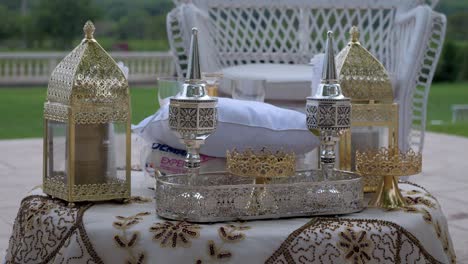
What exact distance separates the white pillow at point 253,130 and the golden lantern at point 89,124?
0.15 m

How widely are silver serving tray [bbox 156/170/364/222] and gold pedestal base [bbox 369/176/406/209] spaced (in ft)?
0.15

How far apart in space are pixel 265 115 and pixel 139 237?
1.32 ft

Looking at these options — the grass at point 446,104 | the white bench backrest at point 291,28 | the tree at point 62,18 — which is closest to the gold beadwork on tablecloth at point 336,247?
the white bench backrest at point 291,28

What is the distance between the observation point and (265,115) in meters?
1.59

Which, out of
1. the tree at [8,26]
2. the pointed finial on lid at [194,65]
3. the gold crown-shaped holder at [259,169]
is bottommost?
the gold crown-shaped holder at [259,169]

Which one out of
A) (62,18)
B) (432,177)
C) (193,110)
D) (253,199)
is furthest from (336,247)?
(62,18)

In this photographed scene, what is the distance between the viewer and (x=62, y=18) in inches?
587

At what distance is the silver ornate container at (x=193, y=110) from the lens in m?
1.29

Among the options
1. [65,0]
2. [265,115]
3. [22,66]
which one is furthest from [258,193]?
[65,0]

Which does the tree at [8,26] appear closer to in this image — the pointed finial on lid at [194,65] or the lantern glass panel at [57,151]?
the lantern glass panel at [57,151]

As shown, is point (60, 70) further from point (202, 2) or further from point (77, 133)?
point (202, 2)

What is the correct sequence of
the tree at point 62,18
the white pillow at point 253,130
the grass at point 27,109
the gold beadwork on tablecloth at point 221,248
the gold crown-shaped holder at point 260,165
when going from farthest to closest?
the tree at point 62,18, the grass at point 27,109, the white pillow at point 253,130, the gold crown-shaped holder at point 260,165, the gold beadwork on tablecloth at point 221,248

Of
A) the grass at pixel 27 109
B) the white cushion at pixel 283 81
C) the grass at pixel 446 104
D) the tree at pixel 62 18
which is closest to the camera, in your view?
the white cushion at pixel 283 81

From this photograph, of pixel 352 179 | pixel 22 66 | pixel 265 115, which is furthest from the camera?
pixel 22 66
